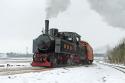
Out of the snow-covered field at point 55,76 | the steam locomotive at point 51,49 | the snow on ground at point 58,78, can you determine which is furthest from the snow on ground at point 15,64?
the snow on ground at point 58,78

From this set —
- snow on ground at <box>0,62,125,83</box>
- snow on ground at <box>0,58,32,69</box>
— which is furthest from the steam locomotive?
snow on ground at <box>0,62,125,83</box>

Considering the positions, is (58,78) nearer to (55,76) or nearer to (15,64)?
(55,76)

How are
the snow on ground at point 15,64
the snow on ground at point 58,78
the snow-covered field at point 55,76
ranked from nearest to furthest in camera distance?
the snow on ground at point 58,78
the snow-covered field at point 55,76
the snow on ground at point 15,64

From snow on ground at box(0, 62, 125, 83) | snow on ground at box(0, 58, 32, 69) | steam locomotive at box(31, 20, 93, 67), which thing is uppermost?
steam locomotive at box(31, 20, 93, 67)

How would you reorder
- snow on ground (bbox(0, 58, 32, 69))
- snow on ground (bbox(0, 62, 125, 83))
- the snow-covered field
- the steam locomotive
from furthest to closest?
1. snow on ground (bbox(0, 58, 32, 69))
2. the steam locomotive
3. the snow-covered field
4. snow on ground (bbox(0, 62, 125, 83))

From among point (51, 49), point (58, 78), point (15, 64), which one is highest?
point (51, 49)

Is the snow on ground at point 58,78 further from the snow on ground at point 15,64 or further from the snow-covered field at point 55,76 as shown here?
the snow on ground at point 15,64

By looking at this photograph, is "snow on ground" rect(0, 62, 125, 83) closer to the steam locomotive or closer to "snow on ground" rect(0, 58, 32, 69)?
the steam locomotive

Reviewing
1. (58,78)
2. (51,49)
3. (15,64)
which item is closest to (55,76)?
(58,78)

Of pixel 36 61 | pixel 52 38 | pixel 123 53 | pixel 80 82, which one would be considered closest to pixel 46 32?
pixel 52 38

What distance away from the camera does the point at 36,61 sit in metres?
31.6

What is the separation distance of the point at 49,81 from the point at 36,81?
2.44 feet

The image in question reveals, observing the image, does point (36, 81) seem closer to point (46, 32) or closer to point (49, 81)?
point (49, 81)

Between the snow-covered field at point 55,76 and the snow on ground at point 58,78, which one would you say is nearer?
the snow on ground at point 58,78
